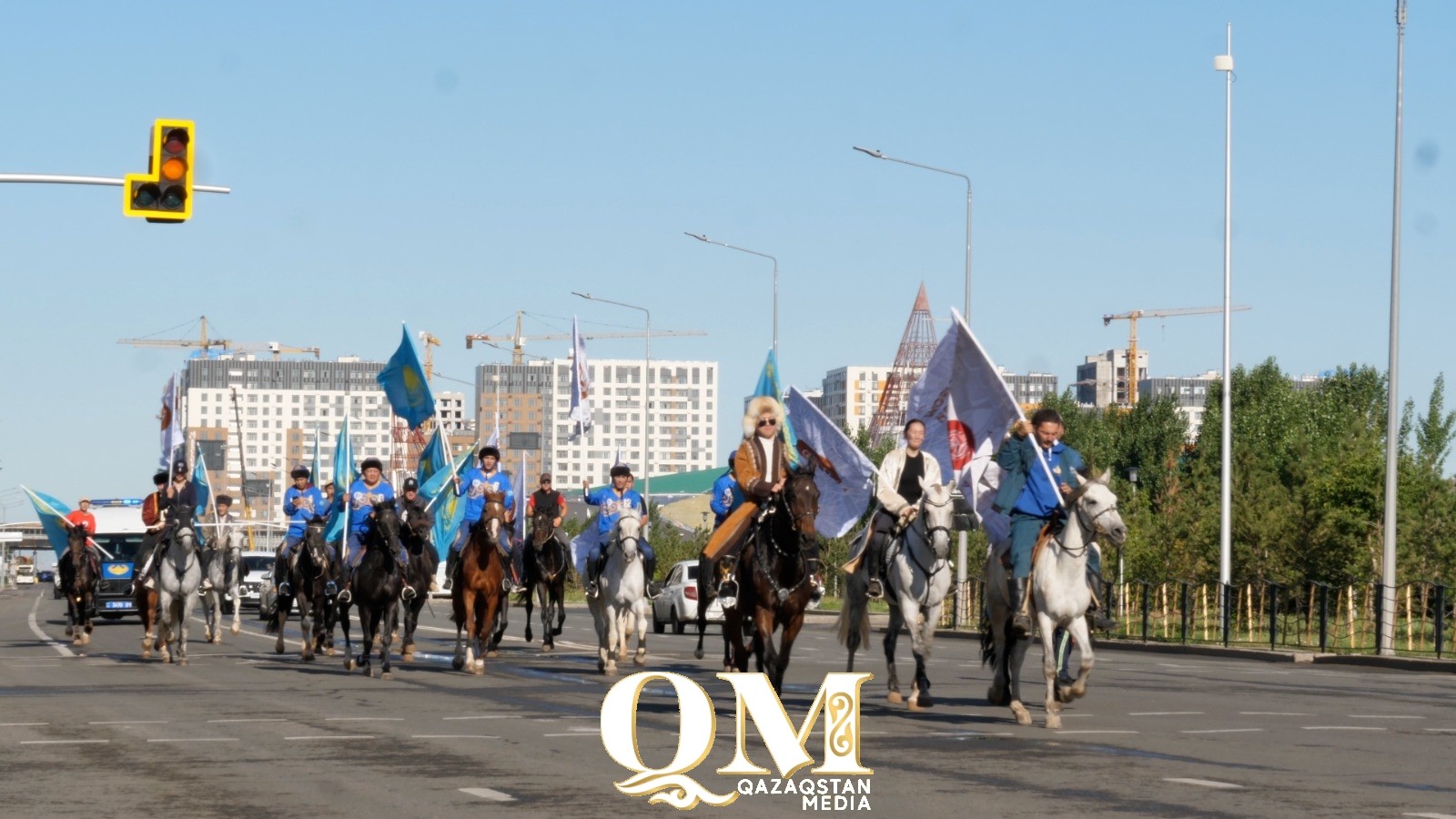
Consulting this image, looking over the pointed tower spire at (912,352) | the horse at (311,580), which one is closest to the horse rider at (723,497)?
the horse at (311,580)

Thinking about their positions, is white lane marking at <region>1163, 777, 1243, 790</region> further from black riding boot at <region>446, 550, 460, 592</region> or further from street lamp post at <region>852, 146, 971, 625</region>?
street lamp post at <region>852, 146, 971, 625</region>

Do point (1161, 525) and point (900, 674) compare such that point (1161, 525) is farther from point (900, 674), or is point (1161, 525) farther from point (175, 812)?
point (175, 812)

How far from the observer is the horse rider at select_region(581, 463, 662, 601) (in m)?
24.8

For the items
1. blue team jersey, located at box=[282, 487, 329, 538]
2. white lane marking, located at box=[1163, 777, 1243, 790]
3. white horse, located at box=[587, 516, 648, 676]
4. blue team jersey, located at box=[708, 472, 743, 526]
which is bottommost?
white lane marking, located at box=[1163, 777, 1243, 790]

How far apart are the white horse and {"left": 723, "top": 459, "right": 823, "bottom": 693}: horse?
7.41 m

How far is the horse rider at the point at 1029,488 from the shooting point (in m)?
16.7

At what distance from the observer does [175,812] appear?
1088 centimetres

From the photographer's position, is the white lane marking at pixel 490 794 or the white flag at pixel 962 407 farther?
the white flag at pixel 962 407

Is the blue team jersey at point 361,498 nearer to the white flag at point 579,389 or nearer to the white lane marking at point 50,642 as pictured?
the white lane marking at point 50,642

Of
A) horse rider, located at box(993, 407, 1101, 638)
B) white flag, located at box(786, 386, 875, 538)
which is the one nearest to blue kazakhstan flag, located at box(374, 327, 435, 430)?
white flag, located at box(786, 386, 875, 538)

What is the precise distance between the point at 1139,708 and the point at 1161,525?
33.0 meters

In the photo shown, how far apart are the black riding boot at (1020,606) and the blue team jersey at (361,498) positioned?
10.1m

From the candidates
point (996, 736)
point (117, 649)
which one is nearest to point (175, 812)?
point (996, 736)

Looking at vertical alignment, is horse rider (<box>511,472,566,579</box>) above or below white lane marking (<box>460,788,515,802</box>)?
above
